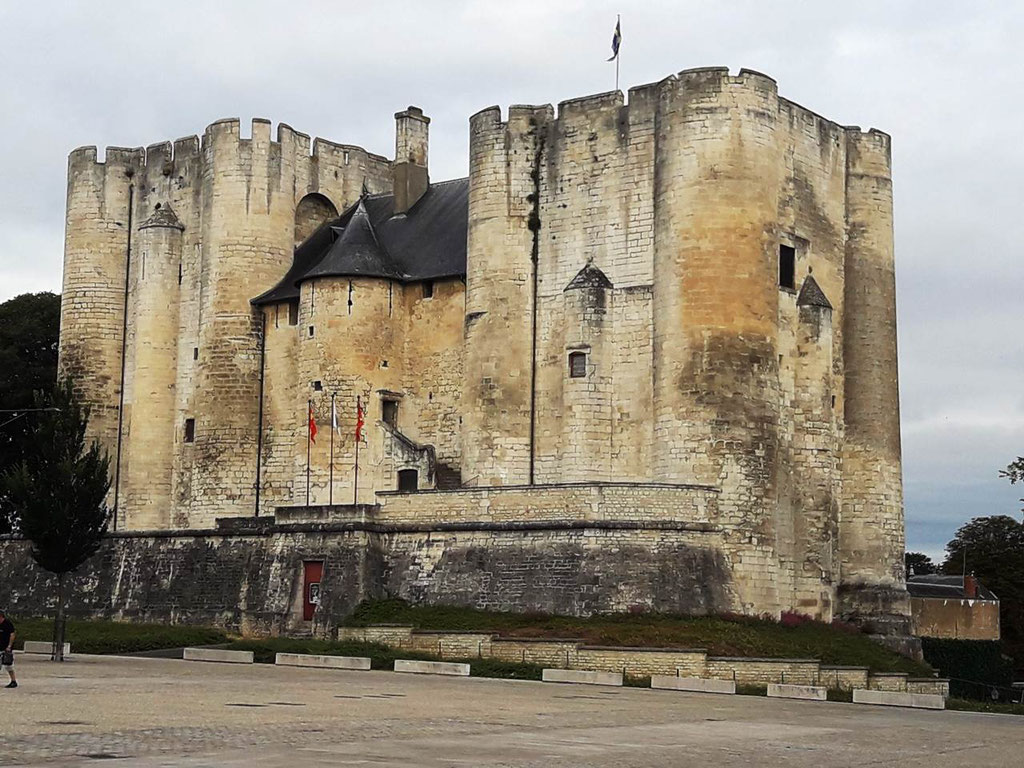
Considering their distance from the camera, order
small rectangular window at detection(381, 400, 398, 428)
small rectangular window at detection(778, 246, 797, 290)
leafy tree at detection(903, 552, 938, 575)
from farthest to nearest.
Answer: leafy tree at detection(903, 552, 938, 575), small rectangular window at detection(381, 400, 398, 428), small rectangular window at detection(778, 246, 797, 290)

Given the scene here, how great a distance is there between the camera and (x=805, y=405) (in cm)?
3956

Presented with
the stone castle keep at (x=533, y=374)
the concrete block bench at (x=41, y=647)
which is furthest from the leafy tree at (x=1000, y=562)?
the concrete block bench at (x=41, y=647)

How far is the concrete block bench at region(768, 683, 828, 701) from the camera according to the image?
2762cm

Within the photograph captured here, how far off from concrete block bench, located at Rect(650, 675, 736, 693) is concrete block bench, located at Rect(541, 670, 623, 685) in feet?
2.24

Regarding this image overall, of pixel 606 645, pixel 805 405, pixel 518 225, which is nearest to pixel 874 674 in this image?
pixel 606 645

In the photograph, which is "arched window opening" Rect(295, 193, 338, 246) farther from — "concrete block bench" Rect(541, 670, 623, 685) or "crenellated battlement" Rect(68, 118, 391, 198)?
"concrete block bench" Rect(541, 670, 623, 685)

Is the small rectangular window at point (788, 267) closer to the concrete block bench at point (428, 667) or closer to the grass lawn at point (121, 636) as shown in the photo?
the concrete block bench at point (428, 667)

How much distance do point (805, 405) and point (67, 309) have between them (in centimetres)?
2409

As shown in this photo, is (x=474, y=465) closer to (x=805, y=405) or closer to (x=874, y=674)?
(x=805, y=405)

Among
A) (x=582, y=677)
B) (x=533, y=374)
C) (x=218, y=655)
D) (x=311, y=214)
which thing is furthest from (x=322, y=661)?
(x=311, y=214)

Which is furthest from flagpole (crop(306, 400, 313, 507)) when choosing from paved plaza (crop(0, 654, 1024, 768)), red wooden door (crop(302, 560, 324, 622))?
paved plaza (crop(0, 654, 1024, 768))

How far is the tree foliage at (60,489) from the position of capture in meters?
31.8

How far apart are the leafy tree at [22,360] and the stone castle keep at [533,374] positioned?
5281mm

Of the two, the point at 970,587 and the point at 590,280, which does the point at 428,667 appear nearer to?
the point at 590,280
